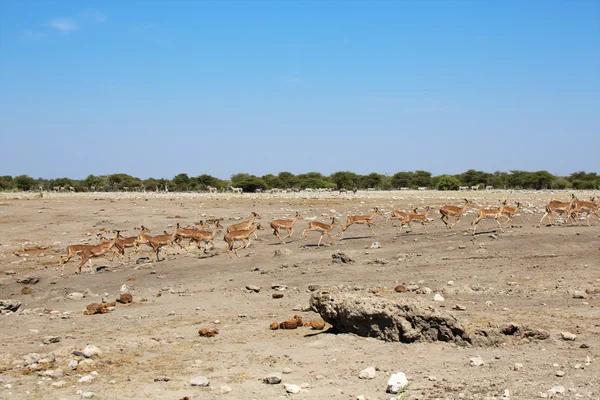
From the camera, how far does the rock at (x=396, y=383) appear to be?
7.48 m

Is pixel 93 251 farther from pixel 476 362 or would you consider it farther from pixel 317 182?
pixel 317 182

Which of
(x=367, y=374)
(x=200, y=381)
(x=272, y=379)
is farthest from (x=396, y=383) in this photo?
(x=200, y=381)

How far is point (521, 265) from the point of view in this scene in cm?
1592

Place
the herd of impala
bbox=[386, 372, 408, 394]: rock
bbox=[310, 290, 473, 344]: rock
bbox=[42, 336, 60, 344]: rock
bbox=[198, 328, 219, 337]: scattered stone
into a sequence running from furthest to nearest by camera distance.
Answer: the herd of impala → bbox=[198, 328, 219, 337]: scattered stone → bbox=[42, 336, 60, 344]: rock → bbox=[310, 290, 473, 344]: rock → bbox=[386, 372, 408, 394]: rock

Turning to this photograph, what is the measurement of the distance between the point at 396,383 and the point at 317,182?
86.4 meters

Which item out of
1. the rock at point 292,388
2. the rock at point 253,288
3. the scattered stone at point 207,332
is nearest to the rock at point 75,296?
the rock at point 253,288

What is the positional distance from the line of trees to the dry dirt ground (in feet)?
223

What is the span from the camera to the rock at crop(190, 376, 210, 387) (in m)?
8.05

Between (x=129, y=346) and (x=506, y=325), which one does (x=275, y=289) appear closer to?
(x=129, y=346)

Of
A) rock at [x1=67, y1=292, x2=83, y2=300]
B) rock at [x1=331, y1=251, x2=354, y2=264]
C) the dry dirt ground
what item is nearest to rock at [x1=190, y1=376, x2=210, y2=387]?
the dry dirt ground

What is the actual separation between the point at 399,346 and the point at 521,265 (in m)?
7.89

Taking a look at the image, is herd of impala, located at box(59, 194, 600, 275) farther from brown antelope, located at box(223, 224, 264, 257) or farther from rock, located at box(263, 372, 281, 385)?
rock, located at box(263, 372, 281, 385)

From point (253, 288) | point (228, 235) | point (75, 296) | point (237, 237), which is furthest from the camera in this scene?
point (237, 237)

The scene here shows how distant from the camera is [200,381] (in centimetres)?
809
